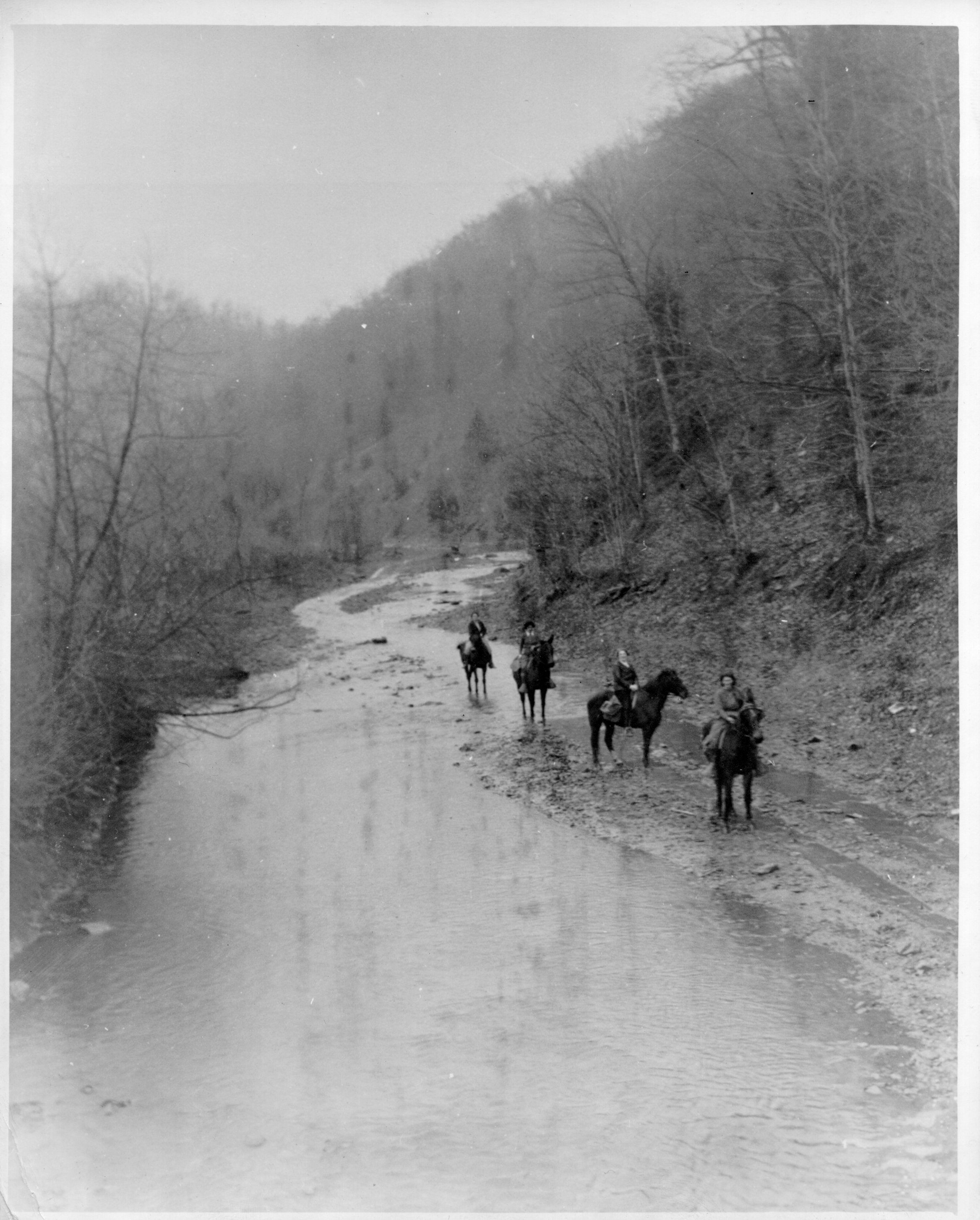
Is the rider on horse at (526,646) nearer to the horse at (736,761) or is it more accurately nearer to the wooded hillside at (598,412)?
the wooded hillside at (598,412)

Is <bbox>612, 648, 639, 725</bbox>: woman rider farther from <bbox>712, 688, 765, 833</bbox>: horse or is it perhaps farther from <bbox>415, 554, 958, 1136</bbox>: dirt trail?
<bbox>712, 688, 765, 833</bbox>: horse

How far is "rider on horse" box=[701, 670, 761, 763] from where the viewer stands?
14.6ft

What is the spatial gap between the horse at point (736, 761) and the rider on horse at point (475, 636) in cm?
125

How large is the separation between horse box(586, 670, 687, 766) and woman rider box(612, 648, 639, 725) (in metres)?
0.01

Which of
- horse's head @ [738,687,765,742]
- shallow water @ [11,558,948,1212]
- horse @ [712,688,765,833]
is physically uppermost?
horse's head @ [738,687,765,742]

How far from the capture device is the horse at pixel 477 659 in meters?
4.67

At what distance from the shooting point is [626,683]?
4562 millimetres

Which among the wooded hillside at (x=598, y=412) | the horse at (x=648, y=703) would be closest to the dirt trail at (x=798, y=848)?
the horse at (x=648, y=703)

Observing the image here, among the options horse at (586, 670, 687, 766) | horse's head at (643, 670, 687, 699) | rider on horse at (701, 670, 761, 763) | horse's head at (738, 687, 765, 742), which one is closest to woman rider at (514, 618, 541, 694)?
horse at (586, 670, 687, 766)

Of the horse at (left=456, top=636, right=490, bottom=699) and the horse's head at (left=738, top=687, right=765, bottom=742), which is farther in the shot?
the horse at (left=456, top=636, right=490, bottom=699)

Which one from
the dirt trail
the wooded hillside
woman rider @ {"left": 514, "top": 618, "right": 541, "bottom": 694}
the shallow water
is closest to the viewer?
the shallow water

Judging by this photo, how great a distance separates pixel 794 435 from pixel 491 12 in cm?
259

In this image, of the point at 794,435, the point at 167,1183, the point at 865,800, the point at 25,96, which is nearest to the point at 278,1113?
the point at 167,1183

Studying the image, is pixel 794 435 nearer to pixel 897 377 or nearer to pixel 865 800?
pixel 897 377
